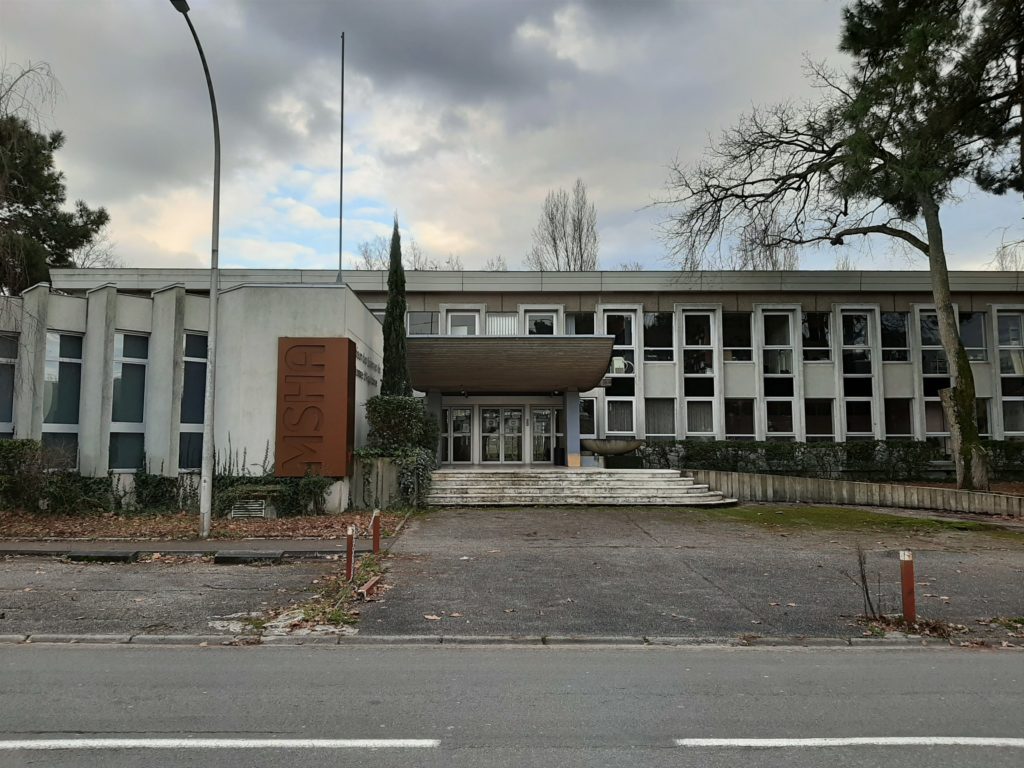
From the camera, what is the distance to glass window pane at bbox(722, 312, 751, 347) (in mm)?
27375

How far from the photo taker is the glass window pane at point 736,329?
89.8 ft

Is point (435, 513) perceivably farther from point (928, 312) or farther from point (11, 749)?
point (928, 312)

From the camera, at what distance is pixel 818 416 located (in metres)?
27.2

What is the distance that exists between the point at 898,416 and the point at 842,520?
1341 centimetres

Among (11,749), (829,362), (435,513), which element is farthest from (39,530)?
(829,362)

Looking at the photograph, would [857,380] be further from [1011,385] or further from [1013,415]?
[1013,415]

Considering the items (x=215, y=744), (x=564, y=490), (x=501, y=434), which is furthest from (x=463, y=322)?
(x=215, y=744)

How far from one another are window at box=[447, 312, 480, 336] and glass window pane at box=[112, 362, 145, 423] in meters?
12.8

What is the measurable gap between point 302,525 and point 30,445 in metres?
5.46

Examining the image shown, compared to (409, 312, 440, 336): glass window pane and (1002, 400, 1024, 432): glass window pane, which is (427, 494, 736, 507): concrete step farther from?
(1002, 400, 1024, 432): glass window pane

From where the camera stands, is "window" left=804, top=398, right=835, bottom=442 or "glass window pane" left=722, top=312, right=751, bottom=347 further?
"glass window pane" left=722, top=312, right=751, bottom=347

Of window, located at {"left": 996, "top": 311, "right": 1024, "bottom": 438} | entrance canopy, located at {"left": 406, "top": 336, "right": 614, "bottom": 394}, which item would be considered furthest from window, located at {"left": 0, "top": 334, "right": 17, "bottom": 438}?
window, located at {"left": 996, "top": 311, "right": 1024, "bottom": 438}

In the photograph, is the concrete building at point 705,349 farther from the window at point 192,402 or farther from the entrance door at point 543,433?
the window at point 192,402

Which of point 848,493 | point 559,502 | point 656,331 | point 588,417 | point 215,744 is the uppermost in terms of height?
point 656,331
